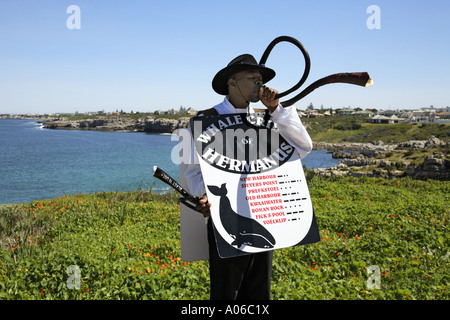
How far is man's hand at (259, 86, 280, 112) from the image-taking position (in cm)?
249

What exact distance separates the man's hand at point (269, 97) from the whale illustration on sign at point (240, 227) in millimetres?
694

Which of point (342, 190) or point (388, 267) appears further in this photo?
point (342, 190)

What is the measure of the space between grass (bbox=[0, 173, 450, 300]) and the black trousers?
1.52 metres

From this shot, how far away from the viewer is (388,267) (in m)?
5.29

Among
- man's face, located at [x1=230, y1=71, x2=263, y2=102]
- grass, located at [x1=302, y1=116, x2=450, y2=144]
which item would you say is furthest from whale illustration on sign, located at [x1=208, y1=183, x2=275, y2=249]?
grass, located at [x1=302, y1=116, x2=450, y2=144]

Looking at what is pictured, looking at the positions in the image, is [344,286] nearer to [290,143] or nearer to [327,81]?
[290,143]

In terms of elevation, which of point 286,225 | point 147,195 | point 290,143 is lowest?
point 147,195

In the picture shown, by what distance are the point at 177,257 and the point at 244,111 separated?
13.7 ft

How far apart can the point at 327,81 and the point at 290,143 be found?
572 millimetres

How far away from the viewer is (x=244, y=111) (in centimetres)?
281

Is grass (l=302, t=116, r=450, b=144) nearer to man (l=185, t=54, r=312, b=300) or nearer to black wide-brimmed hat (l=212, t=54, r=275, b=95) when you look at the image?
black wide-brimmed hat (l=212, t=54, r=275, b=95)

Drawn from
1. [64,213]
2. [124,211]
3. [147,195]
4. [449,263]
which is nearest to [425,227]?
[449,263]
